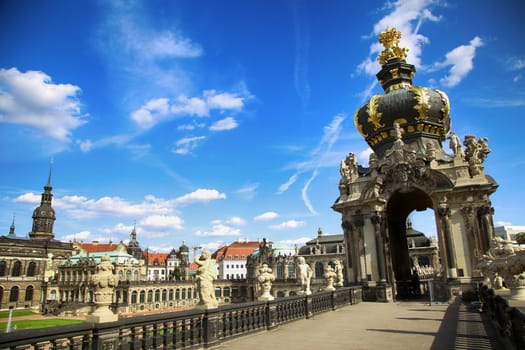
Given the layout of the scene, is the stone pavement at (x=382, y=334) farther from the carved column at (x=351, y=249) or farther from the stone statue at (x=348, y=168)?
the stone statue at (x=348, y=168)

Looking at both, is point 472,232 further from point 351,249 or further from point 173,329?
point 173,329

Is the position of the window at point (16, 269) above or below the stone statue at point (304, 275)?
above

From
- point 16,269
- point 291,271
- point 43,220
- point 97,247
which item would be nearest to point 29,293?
point 16,269

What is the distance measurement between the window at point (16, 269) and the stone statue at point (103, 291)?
8751 cm

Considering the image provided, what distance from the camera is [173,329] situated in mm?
7832

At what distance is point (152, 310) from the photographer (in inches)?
3095

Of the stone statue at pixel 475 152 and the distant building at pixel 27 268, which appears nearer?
the stone statue at pixel 475 152

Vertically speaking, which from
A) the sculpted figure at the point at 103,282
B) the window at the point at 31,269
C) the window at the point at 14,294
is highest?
the window at the point at 31,269

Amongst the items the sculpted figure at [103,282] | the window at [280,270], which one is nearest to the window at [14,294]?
the window at [280,270]

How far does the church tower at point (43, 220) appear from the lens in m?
97.9

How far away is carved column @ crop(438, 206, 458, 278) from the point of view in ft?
59.5

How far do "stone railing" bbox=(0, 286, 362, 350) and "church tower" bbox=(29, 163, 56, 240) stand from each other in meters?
105

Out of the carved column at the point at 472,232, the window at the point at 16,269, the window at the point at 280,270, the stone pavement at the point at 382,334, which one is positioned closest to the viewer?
the stone pavement at the point at 382,334

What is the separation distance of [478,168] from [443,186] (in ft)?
6.81
